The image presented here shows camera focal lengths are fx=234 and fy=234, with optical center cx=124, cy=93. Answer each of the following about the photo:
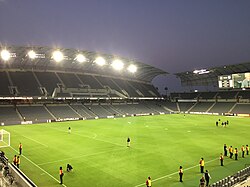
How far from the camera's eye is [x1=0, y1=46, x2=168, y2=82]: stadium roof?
67.6 meters

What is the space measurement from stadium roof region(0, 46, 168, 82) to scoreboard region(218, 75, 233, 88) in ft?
88.7

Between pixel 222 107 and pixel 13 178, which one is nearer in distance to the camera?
pixel 13 178

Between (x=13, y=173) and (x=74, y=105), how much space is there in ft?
199

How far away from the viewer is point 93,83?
9256cm

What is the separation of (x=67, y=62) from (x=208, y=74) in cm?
5671

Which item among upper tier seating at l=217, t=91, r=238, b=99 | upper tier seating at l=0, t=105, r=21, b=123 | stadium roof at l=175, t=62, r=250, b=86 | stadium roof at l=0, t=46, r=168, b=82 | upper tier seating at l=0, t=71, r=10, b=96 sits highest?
stadium roof at l=0, t=46, r=168, b=82

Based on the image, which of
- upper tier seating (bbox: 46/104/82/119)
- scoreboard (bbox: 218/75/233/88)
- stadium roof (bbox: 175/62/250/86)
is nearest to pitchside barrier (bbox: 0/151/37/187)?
upper tier seating (bbox: 46/104/82/119)

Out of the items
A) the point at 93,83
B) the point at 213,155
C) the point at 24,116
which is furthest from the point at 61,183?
the point at 93,83

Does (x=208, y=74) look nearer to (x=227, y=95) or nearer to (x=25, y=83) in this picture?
(x=227, y=95)

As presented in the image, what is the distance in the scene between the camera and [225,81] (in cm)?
8544

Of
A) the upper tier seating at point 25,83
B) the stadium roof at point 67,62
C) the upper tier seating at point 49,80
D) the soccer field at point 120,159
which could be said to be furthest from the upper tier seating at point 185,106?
the soccer field at point 120,159

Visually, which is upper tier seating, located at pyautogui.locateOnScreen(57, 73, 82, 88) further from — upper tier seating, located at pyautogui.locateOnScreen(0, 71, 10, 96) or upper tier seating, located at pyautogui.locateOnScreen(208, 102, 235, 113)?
upper tier seating, located at pyautogui.locateOnScreen(208, 102, 235, 113)

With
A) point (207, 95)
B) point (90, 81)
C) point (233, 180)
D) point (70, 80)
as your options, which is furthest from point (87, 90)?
point (233, 180)

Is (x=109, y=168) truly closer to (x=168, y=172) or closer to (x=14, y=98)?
(x=168, y=172)
